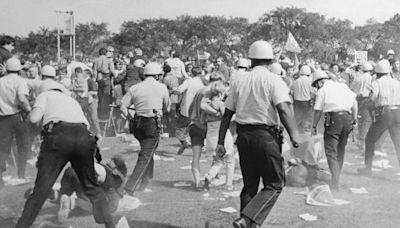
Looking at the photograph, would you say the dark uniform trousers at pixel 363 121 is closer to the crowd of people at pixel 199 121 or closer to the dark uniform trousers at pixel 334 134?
the crowd of people at pixel 199 121

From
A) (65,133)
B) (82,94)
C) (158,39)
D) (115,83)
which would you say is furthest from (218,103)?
(158,39)

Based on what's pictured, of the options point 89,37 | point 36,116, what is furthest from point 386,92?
point 89,37

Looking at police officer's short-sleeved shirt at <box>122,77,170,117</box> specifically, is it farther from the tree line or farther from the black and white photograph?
the tree line

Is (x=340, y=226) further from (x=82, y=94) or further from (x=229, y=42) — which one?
(x=229, y=42)

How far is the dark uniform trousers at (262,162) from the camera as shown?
186 inches

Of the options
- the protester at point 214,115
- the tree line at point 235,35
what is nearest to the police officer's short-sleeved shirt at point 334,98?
the protester at point 214,115

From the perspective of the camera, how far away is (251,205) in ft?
15.5

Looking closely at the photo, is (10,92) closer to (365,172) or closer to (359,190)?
(359,190)

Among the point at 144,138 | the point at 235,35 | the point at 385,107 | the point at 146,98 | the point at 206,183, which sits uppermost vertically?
the point at 235,35

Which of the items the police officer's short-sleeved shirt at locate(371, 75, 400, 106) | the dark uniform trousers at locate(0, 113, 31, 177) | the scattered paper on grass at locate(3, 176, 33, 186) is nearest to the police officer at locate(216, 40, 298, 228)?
the police officer's short-sleeved shirt at locate(371, 75, 400, 106)

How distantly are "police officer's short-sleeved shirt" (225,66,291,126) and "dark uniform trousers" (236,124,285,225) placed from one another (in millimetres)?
89

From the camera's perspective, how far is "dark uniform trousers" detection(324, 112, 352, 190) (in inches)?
294

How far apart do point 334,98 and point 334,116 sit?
0.27 m

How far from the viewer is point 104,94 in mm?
14797
